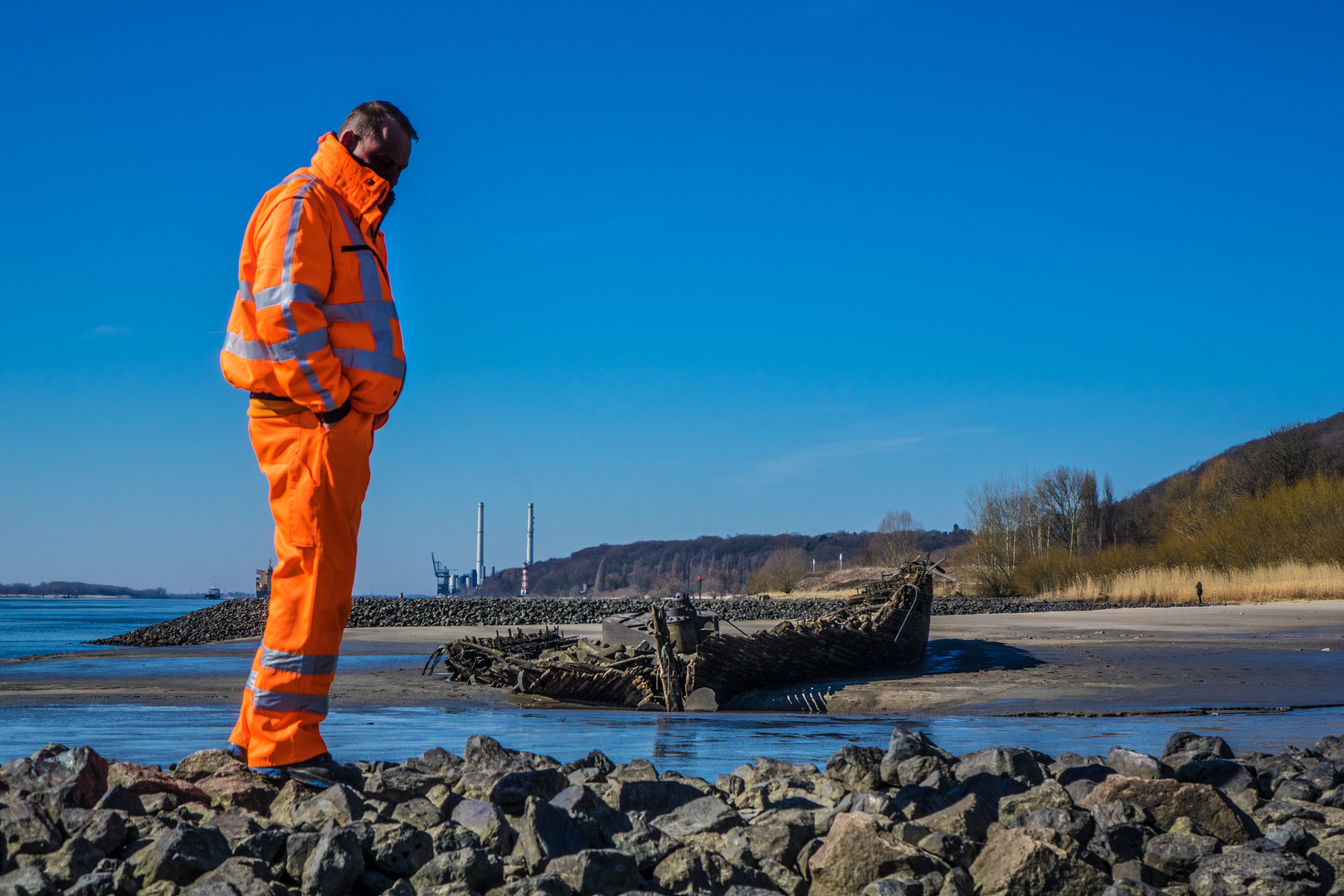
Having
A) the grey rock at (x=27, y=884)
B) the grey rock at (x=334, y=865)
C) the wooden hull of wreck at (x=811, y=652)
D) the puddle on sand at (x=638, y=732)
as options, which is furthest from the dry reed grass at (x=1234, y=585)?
the grey rock at (x=27, y=884)

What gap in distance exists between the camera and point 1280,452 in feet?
171

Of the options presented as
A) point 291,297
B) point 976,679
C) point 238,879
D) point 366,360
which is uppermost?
point 291,297

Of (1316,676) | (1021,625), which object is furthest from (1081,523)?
(1316,676)

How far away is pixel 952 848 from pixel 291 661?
2.08 meters

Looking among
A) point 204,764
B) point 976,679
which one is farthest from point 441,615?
point 204,764

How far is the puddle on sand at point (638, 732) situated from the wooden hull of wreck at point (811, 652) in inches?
72.0

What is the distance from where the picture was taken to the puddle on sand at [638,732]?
454 cm

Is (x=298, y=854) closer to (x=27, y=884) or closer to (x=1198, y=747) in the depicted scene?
(x=27, y=884)

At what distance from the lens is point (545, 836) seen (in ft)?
8.42

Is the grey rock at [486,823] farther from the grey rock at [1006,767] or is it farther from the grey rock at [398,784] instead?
the grey rock at [1006,767]

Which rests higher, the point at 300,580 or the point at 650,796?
the point at 300,580

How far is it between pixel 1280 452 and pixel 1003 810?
57188 mm

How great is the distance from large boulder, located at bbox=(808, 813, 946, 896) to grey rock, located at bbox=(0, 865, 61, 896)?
1.74 meters

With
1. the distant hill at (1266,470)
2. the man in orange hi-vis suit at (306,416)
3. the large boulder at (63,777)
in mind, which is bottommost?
the large boulder at (63,777)
